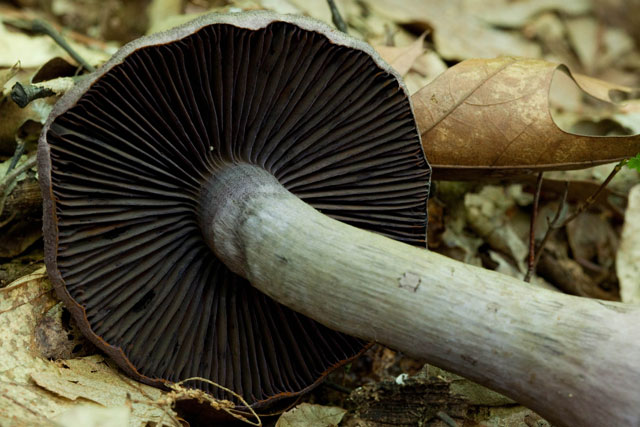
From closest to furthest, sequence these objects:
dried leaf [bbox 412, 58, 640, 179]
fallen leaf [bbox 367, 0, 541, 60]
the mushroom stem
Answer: the mushroom stem < dried leaf [bbox 412, 58, 640, 179] < fallen leaf [bbox 367, 0, 541, 60]

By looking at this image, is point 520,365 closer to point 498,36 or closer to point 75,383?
point 75,383

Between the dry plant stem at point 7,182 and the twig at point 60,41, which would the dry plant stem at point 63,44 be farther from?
the dry plant stem at point 7,182

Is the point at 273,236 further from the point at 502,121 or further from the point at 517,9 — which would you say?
the point at 517,9

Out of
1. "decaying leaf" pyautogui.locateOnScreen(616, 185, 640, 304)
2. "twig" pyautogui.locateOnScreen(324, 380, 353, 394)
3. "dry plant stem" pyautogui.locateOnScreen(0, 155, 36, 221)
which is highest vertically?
"dry plant stem" pyautogui.locateOnScreen(0, 155, 36, 221)

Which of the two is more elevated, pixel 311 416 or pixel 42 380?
pixel 42 380

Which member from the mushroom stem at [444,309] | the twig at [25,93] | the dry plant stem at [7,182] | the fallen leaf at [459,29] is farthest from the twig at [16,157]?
the fallen leaf at [459,29]

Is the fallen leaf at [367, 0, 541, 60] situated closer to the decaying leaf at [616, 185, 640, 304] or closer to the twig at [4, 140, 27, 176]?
the decaying leaf at [616, 185, 640, 304]

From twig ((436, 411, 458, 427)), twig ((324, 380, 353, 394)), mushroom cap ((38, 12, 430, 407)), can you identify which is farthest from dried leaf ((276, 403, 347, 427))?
twig ((436, 411, 458, 427))

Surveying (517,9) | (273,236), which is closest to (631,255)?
(273,236)
